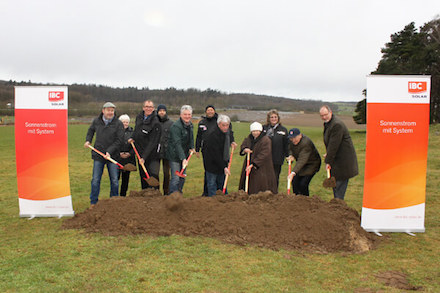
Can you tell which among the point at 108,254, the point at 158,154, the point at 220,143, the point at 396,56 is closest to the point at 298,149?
the point at 220,143

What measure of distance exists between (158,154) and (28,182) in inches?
96.6

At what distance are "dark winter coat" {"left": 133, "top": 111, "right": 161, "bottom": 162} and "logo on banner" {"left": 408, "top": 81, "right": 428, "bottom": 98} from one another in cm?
463

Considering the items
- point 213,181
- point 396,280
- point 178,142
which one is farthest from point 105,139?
point 396,280

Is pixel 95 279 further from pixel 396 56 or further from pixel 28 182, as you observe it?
pixel 396 56

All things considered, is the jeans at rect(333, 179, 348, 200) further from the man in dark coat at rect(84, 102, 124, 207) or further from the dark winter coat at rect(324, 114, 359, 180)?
the man in dark coat at rect(84, 102, 124, 207)

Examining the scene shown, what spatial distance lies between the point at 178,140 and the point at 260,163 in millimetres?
1695

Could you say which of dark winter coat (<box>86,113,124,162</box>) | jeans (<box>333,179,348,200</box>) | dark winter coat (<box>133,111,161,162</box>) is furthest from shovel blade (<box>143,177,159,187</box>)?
jeans (<box>333,179,348,200</box>)

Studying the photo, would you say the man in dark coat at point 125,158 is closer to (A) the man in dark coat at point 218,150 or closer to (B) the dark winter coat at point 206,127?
(B) the dark winter coat at point 206,127

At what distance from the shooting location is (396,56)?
4000cm

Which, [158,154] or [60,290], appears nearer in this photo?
[60,290]

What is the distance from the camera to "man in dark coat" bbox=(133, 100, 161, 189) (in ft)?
24.0

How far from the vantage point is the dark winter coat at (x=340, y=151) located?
20.6ft

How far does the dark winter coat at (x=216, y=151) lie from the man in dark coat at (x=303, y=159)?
1.35 meters

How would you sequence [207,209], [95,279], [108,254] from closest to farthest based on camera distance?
1. [95,279]
2. [108,254]
3. [207,209]
